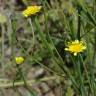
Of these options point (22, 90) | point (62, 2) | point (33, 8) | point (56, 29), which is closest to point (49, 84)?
point (22, 90)

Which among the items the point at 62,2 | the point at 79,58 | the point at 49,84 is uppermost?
the point at 79,58

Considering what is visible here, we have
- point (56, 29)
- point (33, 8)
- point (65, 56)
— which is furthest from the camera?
point (56, 29)

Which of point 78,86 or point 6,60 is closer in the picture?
point 78,86

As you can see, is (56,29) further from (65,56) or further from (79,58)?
(79,58)

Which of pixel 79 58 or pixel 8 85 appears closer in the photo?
pixel 79 58

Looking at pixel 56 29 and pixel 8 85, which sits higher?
pixel 56 29

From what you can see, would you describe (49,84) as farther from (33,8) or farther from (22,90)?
(33,8)

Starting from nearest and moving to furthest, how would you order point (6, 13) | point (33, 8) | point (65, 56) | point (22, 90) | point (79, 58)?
point (79, 58) → point (33, 8) → point (65, 56) → point (22, 90) → point (6, 13)

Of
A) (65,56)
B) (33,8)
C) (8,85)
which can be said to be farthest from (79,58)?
(8,85)

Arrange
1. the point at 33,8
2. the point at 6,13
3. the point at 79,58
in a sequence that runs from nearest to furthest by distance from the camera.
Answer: the point at 79,58, the point at 33,8, the point at 6,13
